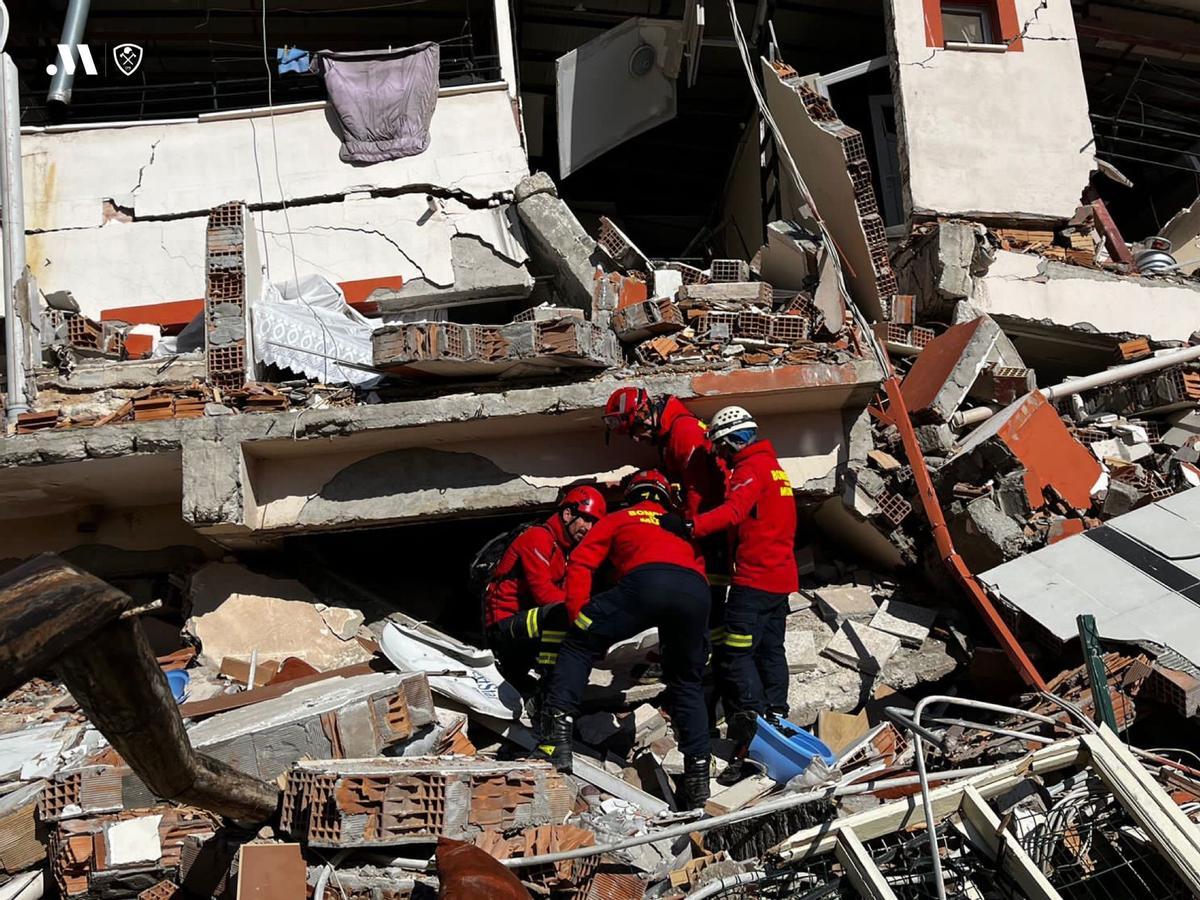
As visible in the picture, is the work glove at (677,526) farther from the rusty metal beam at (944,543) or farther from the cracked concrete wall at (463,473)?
the rusty metal beam at (944,543)

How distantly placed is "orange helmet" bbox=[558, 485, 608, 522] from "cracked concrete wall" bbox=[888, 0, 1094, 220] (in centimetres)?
495

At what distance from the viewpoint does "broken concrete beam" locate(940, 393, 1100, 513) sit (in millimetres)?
6754

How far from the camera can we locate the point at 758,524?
6.07 meters

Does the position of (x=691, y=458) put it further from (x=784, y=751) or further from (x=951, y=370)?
(x=951, y=370)

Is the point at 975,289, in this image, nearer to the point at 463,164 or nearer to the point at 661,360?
the point at 661,360

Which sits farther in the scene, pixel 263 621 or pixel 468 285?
pixel 468 285

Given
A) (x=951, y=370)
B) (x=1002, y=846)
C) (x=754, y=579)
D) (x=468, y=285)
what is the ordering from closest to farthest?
1. (x=1002, y=846)
2. (x=754, y=579)
3. (x=951, y=370)
4. (x=468, y=285)

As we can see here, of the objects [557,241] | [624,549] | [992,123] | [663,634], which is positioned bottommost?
[663,634]

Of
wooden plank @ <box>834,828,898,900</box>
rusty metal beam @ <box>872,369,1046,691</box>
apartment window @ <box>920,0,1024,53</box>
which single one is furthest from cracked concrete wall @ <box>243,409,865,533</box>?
apartment window @ <box>920,0,1024,53</box>

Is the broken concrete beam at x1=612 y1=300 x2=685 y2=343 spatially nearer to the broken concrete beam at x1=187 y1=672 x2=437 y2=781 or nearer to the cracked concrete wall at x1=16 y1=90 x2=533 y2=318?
the cracked concrete wall at x1=16 y1=90 x2=533 y2=318

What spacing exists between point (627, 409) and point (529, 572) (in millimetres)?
1164

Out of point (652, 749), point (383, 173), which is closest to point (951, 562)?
point (652, 749)

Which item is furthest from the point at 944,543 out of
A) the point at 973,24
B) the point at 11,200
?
the point at 11,200

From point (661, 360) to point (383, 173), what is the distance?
3678 millimetres
